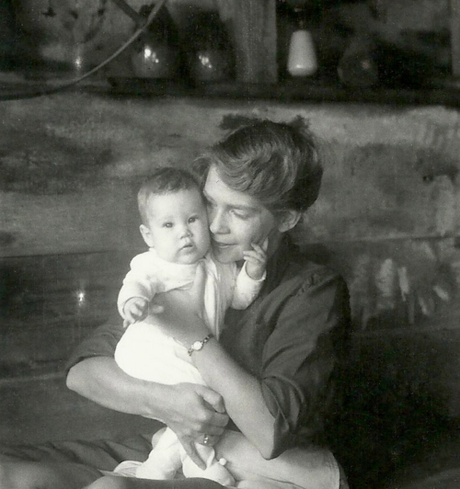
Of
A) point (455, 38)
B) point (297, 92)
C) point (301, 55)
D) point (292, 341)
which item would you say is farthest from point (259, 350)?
point (455, 38)

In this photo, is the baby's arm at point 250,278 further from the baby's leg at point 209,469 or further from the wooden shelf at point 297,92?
the wooden shelf at point 297,92

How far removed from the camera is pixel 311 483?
135cm

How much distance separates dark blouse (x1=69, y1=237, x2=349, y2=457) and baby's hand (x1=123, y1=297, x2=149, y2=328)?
284mm

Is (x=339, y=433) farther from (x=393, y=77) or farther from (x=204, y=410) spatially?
(x=393, y=77)

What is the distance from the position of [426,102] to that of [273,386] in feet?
3.29

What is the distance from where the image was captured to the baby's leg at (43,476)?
1.26m

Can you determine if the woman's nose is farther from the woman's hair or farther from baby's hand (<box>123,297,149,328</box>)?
baby's hand (<box>123,297,149,328</box>)

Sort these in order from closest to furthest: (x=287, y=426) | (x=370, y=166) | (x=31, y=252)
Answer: (x=287, y=426)
(x=31, y=252)
(x=370, y=166)

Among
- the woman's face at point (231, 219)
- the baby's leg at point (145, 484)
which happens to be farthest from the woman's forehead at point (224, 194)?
the baby's leg at point (145, 484)

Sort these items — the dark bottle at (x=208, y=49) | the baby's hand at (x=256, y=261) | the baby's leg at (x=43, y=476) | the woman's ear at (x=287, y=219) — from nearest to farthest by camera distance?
the baby's leg at (x=43, y=476) < the baby's hand at (x=256, y=261) < the woman's ear at (x=287, y=219) < the dark bottle at (x=208, y=49)

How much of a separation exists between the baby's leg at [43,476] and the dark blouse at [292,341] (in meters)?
0.27

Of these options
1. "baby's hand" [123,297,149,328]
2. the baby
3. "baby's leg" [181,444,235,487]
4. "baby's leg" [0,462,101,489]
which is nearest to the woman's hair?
the baby

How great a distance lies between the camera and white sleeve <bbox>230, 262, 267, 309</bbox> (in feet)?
4.61

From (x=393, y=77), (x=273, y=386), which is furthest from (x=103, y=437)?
(x=393, y=77)
